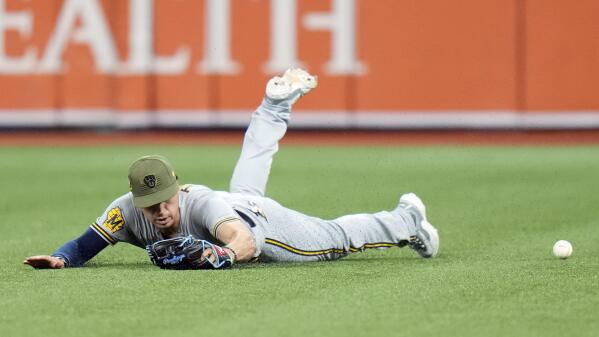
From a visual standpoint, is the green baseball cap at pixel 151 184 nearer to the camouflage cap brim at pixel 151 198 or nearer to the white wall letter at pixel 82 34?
the camouflage cap brim at pixel 151 198

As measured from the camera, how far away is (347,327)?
5566mm

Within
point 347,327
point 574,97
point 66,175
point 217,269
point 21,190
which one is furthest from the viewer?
point 574,97

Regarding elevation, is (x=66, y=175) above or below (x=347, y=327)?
below

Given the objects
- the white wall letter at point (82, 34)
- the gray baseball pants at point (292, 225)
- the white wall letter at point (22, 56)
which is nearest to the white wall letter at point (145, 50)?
the white wall letter at point (82, 34)

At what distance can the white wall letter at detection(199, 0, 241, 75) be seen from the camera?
20.2 m

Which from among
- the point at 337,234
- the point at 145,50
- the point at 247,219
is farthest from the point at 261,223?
the point at 145,50

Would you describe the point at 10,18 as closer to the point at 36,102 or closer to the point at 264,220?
the point at 36,102

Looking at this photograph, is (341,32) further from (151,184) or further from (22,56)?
(151,184)

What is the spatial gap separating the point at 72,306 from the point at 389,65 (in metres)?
14.1

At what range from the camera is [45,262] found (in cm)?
746

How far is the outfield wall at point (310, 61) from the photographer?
1948 centimetres

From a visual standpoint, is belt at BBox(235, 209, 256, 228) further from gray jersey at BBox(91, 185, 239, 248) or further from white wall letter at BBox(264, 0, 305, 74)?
white wall letter at BBox(264, 0, 305, 74)

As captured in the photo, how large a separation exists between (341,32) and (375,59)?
647 millimetres

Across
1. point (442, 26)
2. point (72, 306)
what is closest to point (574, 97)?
point (442, 26)
